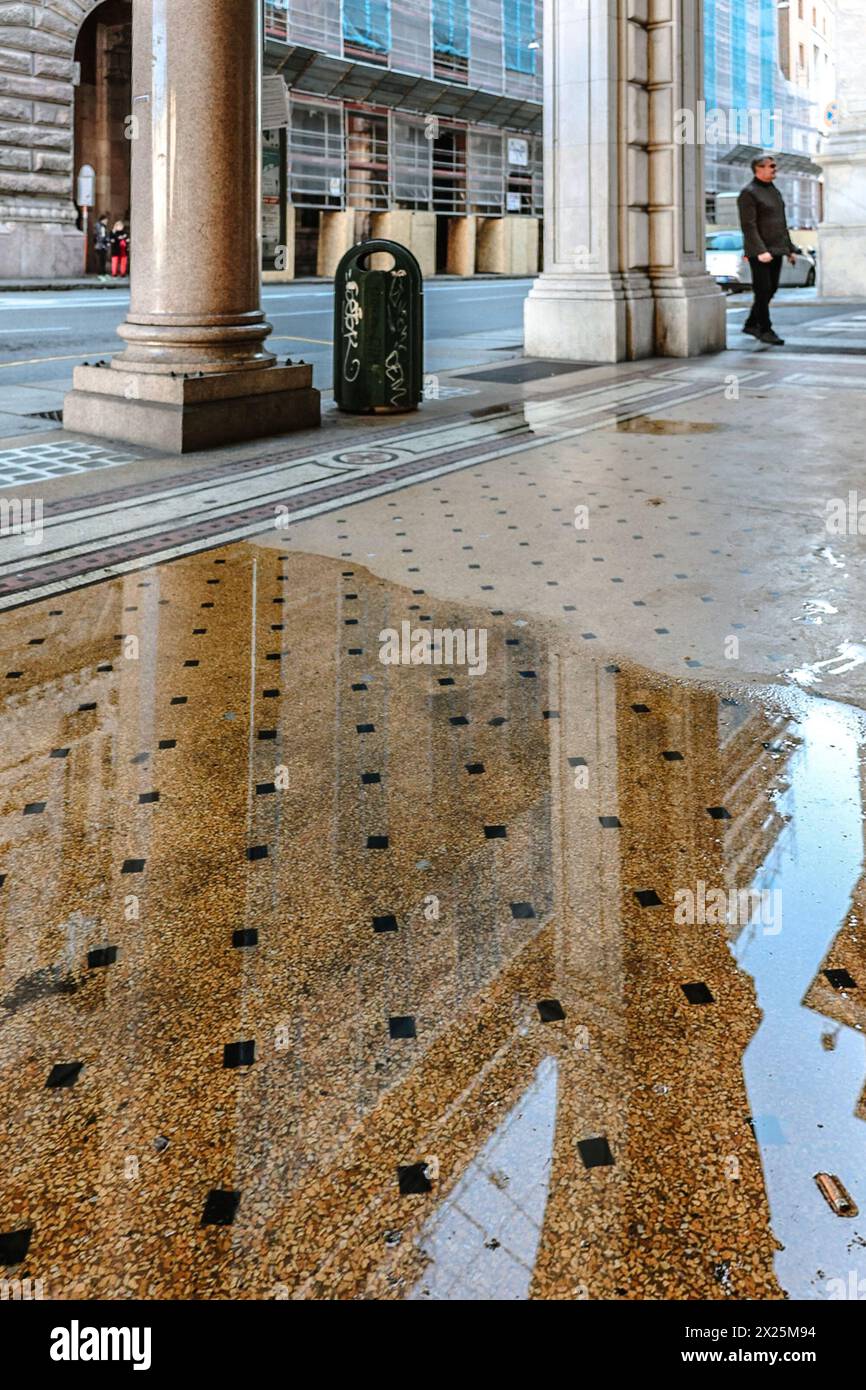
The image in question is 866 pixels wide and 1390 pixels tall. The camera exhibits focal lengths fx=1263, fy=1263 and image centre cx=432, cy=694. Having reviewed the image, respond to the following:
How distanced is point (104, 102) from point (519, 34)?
16.1 meters

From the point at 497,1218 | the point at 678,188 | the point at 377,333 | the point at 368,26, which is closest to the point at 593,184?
the point at 678,188

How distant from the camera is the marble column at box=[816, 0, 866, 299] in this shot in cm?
2192

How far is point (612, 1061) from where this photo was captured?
223 centimetres

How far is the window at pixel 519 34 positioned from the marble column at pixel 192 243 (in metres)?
38.9

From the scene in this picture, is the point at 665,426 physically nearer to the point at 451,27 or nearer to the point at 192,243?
the point at 192,243

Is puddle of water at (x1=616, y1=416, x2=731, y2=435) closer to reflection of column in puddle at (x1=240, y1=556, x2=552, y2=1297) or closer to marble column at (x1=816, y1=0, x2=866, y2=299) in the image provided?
reflection of column in puddle at (x1=240, y1=556, x2=552, y2=1297)

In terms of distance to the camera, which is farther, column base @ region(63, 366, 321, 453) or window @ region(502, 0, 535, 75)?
window @ region(502, 0, 535, 75)

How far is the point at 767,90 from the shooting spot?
55.2 meters

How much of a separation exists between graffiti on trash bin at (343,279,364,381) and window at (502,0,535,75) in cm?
3768

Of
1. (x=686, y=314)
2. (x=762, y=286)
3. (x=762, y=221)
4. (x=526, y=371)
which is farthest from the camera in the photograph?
(x=762, y=286)

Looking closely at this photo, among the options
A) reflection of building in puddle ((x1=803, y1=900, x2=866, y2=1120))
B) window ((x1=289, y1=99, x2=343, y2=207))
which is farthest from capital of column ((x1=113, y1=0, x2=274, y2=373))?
window ((x1=289, y1=99, x2=343, y2=207))

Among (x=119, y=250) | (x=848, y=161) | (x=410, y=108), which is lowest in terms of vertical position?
(x=848, y=161)
